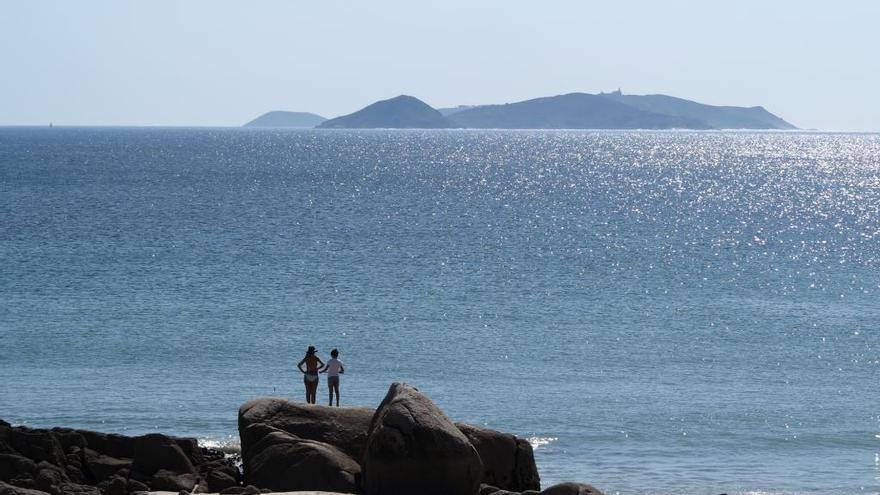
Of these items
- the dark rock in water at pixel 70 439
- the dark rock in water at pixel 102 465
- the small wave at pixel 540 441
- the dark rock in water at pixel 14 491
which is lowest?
the small wave at pixel 540 441

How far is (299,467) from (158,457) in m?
2.81

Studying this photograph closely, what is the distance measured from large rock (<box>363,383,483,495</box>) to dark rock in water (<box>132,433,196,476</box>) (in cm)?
370

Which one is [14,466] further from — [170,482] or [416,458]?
[416,458]

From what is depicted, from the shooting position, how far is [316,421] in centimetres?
2384

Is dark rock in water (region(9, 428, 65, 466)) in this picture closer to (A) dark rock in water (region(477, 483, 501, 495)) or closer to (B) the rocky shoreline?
(B) the rocky shoreline

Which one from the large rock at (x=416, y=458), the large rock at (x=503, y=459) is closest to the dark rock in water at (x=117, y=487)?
the large rock at (x=416, y=458)

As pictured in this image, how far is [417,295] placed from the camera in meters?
55.5

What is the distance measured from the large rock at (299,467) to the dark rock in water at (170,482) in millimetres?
976

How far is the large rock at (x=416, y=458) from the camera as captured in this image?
21672mm

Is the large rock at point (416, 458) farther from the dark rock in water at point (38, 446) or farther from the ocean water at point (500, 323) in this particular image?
the ocean water at point (500, 323)

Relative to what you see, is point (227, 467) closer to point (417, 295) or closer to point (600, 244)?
point (417, 295)

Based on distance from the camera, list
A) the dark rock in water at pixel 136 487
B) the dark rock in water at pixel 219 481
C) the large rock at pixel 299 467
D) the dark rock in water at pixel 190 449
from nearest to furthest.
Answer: the large rock at pixel 299 467
the dark rock in water at pixel 136 487
the dark rock in water at pixel 219 481
the dark rock in water at pixel 190 449

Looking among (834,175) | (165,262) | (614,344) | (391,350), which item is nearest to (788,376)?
(614,344)

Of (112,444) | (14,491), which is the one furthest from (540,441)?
(14,491)
